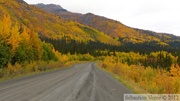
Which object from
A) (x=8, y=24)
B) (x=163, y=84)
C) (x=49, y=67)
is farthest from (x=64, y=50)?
(x=163, y=84)

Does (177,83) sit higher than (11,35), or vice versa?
(11,35)

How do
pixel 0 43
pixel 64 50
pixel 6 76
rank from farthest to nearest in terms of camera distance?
pixel 64 50, pixel 0 43, pixel 6 76

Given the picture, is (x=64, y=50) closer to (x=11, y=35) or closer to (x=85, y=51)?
(x=85, y=51)

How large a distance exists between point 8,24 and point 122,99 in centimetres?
2882

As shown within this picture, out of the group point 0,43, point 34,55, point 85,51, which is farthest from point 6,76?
point 85,51

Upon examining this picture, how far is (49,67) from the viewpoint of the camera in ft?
172

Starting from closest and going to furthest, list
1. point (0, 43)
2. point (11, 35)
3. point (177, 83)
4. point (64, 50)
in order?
point (177, 83)
point (0, 43)
point (11, 35)
point (64, 50)

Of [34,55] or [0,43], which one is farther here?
[34,55]

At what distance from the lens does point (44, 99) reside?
13.3 metres

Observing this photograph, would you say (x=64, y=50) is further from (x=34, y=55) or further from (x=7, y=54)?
(x=7, y=54)

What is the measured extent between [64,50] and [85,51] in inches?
1071

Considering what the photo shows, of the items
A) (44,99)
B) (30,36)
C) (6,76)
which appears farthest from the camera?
(30,36)

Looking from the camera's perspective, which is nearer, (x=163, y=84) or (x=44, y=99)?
(x=44, y=99)

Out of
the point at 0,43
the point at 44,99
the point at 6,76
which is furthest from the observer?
the point at 0,43
